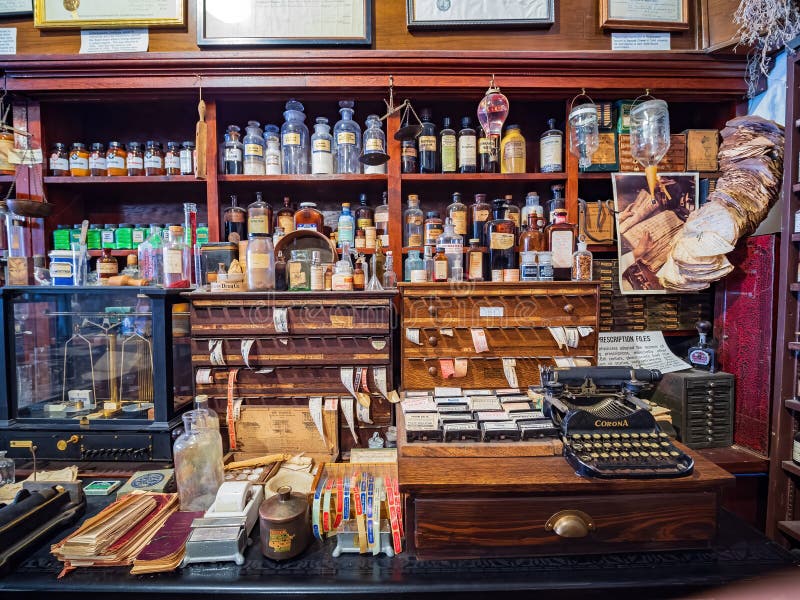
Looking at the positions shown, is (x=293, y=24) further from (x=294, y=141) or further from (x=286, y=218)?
(x=286, y=218)

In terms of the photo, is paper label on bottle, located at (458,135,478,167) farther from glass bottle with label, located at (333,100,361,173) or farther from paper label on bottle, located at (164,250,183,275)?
→ paper label on bottle, located at (164,250,183,275)

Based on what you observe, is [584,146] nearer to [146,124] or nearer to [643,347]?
[643,347]

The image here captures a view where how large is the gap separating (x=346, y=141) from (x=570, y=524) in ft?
6.41

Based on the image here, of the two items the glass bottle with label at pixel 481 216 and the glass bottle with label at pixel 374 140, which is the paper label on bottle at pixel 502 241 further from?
the glass bottle with label at pixel 374 140

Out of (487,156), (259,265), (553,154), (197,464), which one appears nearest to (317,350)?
(259,265)

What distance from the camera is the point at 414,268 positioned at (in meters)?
1.92

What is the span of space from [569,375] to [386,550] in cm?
89

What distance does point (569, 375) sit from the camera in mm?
1408

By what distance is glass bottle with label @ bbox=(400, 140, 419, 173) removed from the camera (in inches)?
78.1

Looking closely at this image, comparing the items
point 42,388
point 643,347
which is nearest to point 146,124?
point 42,388

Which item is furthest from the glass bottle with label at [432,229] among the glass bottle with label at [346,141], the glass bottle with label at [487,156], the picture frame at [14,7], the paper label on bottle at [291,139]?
the picture frame at [14,7]

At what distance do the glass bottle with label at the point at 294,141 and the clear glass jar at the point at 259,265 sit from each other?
563 millimetres

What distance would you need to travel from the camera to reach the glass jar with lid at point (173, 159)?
80.4 inches

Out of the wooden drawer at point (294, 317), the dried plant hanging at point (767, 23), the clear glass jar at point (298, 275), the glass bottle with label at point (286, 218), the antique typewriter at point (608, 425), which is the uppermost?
the dried plant hanging at point (767, 23)
